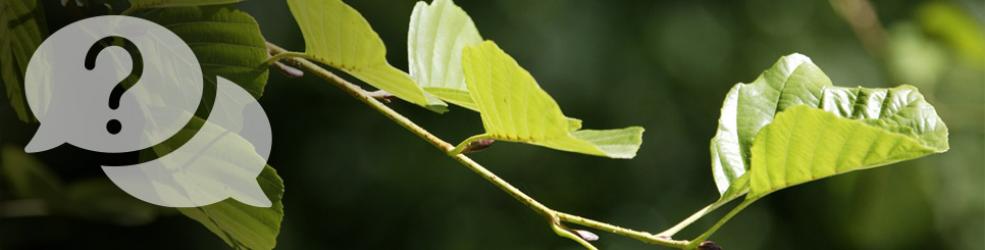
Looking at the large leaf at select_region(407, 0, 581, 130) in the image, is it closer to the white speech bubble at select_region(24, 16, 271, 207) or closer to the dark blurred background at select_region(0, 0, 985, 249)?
the white speech bubble at select_region(24, 16, 271, 207)

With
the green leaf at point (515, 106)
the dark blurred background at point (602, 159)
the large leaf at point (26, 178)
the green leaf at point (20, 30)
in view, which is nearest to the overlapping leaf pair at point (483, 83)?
the green leaf at point (515, 106)

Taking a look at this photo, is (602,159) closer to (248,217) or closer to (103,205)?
(103,205)

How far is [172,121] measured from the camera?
13.9 inches

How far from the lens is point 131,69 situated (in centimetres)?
38

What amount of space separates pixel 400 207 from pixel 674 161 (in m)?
0.64

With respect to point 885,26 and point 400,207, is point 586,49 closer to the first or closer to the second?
point 400,207

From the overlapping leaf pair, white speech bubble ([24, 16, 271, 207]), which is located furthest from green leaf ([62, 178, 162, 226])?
the overlapping leaf pair

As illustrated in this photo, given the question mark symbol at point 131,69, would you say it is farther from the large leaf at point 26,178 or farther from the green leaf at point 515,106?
the large leaf at point 26,178

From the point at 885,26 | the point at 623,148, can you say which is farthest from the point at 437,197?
the point at 623,148

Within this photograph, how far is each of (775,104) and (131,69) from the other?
0.25 meters

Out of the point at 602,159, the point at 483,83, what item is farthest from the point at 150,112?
the point at 602,159

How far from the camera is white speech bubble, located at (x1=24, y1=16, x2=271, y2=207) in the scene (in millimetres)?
344

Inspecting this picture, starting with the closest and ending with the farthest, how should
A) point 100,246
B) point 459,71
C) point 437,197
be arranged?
point 459,71 < point 100,246 < point 437,197

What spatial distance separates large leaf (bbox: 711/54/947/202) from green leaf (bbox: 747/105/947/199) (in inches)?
0.8
